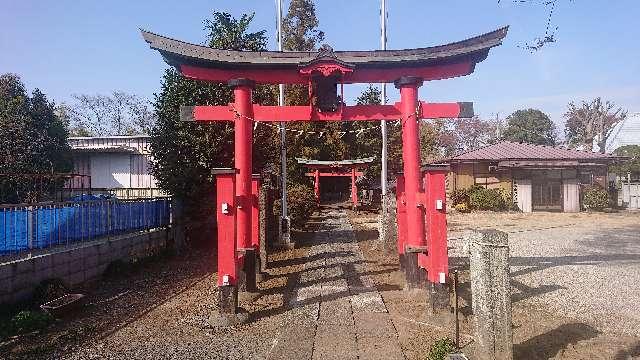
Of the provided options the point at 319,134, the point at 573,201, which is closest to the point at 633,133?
the point at 573,201

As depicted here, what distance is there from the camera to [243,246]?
8.43m

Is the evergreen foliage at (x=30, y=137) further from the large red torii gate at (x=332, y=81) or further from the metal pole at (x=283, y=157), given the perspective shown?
the large red torii gate at (x=332, y=81)

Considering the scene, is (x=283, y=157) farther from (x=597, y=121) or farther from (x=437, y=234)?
(x=597, y=121)

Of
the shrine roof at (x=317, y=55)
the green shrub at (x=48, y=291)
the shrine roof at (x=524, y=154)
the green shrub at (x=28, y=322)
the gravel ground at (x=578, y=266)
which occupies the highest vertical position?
the shrine roof at (x=317, y=55)

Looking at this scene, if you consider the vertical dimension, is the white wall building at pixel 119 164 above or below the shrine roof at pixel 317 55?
below

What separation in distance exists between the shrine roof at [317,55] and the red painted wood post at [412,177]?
Answer: 543 mm

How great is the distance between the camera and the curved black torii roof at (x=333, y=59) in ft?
27.5

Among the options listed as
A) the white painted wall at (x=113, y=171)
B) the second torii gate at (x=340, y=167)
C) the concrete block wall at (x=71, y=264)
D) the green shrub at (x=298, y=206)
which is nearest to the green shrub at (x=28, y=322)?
the concrete block wall at (x=71, y=264)

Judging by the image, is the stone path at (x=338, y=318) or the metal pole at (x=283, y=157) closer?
the stone path at (x=338, y=318)

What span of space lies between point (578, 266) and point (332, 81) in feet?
29.7

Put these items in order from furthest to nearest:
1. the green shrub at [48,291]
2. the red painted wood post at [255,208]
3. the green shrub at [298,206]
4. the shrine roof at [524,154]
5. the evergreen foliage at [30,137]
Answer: the shrine roof at [524,154] → the evergreen foliage at [30,137] → the green shrub at [298,206] → the red painted wood post at [255,208] → the green shrub at [48,291]

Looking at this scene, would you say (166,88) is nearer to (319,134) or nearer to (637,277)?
(637,277)

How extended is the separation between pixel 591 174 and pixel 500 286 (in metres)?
32.2

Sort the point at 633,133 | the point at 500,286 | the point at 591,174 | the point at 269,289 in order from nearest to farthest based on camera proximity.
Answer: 1. the point at 500,286
2. the point at 269,289
3. the point at 591,174
4. the point at 633,133
